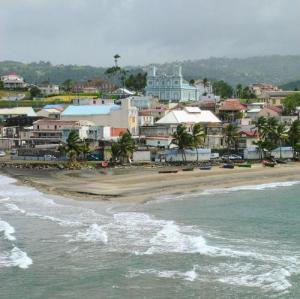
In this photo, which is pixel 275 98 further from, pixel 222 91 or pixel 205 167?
pixel 205 167

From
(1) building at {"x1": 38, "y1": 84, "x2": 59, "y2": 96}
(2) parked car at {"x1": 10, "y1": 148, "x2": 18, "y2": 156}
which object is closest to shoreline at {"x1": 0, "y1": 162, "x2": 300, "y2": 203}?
(2) parked car at {"x1": 10, "y1": 148, "x2": 18, "y2": 156}

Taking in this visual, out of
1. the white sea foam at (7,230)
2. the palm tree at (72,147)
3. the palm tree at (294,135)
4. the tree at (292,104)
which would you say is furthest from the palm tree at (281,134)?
the white sea foam at (7,230)

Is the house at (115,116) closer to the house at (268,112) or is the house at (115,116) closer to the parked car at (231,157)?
the parked car at (231,157)

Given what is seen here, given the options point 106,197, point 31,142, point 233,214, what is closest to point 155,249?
point 233,214

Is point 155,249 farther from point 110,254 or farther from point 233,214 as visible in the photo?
point 233,214

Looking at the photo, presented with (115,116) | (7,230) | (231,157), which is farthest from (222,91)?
(7,230)

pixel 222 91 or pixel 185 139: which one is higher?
pixel 222 91

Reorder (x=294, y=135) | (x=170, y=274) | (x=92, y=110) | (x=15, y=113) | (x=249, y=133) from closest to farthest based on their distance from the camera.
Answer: (x=170, y=274) → (x=294, y=135) → (x=249, y=133) → (x=92, y=110) → (x=15, y=113)
